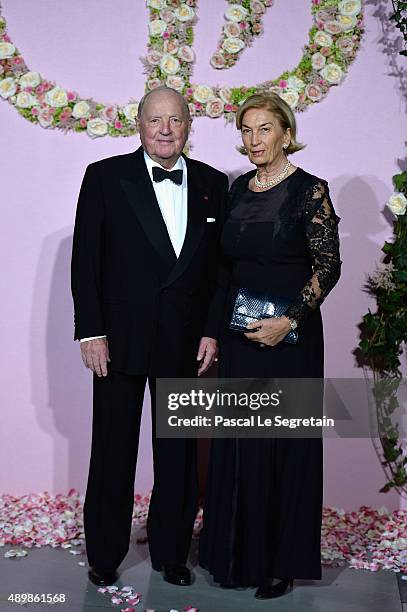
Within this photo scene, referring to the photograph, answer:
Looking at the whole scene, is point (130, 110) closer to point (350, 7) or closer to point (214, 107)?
point (214, 107)

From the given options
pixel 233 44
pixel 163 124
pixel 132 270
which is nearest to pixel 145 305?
pixel 132 270

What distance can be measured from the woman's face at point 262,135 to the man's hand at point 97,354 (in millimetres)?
813

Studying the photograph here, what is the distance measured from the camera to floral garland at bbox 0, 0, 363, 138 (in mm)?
3824

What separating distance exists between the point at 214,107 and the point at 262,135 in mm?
878

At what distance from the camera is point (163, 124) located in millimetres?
3080

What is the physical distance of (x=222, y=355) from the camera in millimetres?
3225

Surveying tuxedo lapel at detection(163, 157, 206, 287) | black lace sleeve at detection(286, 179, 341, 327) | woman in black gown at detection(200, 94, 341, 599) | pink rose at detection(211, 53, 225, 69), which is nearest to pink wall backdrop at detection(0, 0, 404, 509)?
pink rose at detection(211, 53, 225, 69)

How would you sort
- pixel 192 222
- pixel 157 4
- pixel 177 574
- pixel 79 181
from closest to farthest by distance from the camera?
pixel 192 222, pixel 177 574, pixel 157 4, pixel 79 181

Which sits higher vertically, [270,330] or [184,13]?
[184,13]

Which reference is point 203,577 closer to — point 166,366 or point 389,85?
point 166,366

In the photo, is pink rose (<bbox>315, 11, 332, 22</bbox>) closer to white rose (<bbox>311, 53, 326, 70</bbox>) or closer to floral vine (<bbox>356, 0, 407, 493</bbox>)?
white rose (<bbox>311, 53, 326, 70</bbox>)

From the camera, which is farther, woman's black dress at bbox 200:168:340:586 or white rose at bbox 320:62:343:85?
white rose at bbox 320:62:343:85

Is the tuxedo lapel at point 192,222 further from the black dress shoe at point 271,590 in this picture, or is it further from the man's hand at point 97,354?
the black dress shoe at point 271,590

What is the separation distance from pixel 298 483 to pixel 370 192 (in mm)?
1374
